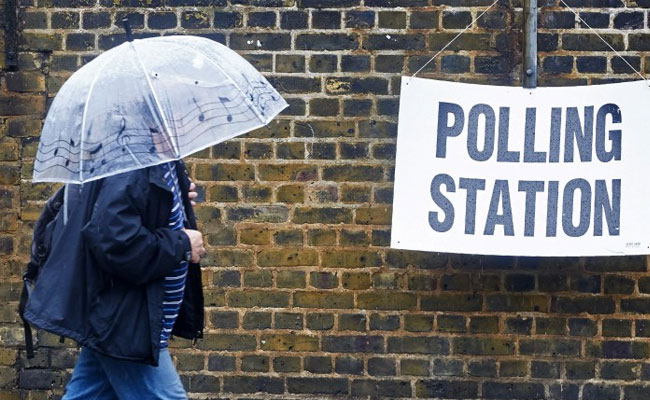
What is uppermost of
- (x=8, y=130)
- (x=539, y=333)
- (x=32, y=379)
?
(x=8, y=130)

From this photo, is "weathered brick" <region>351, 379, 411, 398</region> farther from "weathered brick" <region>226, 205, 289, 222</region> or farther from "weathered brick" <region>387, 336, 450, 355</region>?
"weathered brick" <region>226, 205, 289, 222</region>

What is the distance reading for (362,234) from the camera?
502cm

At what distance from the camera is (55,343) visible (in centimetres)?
518

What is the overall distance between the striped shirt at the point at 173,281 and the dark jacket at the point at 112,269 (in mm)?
70

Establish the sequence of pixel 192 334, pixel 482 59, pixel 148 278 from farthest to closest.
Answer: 1. pixel 482 59
2. pixel 192 334
3. pixel 148 278

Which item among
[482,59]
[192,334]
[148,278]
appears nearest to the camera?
[148,278]

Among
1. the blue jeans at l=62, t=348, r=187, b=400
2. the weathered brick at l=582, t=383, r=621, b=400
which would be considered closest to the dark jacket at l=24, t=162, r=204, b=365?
the blue jeans at l=62, t=348, r=187, b=400

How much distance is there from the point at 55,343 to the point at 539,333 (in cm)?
218

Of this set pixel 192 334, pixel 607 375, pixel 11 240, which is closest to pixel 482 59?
pixel 607 375

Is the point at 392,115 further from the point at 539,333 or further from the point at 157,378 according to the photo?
the point at 157,378

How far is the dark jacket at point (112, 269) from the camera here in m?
3.56

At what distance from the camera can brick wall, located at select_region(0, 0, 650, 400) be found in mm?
4973

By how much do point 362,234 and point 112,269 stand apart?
1.67 metres

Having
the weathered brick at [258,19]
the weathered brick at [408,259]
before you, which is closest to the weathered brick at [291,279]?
the weathered brick at [408,259]
